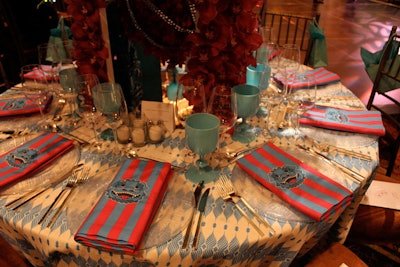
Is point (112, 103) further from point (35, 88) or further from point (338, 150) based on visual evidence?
point (338, 150)

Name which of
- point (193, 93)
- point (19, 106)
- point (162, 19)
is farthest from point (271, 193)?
point (19, 106)

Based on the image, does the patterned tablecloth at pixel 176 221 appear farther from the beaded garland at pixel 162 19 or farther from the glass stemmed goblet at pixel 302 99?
the beaded garland at pixel 162 19

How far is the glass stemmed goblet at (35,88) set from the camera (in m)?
1.26

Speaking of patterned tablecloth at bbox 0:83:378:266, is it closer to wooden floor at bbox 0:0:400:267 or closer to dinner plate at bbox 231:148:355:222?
dinner plate at bbox 231:148:355:222

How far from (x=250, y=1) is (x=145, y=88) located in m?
0.56

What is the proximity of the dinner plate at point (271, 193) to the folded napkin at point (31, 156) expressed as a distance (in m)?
0.62

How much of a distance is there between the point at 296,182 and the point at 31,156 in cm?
87

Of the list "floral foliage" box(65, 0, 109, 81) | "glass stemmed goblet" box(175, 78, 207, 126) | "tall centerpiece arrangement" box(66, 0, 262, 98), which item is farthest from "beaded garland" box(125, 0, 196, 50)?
"glass stemmed goblet" box(175, 78, 207, 126)

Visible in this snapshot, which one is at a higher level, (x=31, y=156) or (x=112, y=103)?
(x=112, y=103)

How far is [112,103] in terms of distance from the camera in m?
1.12

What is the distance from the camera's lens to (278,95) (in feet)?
4.50

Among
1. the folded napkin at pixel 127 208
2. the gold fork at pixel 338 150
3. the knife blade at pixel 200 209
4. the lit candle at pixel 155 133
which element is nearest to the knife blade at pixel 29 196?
the folded napkin at pixel 127 208

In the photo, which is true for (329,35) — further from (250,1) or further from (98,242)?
(98,242)

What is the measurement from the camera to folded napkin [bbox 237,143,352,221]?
855 mm
